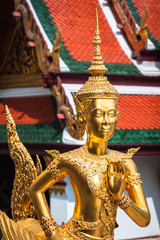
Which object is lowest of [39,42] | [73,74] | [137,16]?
[73,74]

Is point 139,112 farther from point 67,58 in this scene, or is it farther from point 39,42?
point 39,42

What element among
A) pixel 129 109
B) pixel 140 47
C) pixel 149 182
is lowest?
pixel 149 182

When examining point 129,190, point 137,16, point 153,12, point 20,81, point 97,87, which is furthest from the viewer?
point 153,12

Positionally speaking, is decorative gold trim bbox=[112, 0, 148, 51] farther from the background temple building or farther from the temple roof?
the temple roof

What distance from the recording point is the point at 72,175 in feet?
19.3

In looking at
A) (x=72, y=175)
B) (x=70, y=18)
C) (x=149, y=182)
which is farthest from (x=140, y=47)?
(x=72, y=175)

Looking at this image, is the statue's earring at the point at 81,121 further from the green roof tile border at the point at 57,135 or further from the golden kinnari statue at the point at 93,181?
the green roof tile border at the point at 57,135

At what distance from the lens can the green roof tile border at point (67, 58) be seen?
988cm

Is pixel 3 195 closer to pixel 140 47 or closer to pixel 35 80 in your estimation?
pixel 35 80

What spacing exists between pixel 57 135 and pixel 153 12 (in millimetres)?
3731

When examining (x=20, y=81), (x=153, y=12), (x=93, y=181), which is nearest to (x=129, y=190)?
(x=93, y=181)

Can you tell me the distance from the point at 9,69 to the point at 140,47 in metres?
2.71

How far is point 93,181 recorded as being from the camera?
5785 millimetres

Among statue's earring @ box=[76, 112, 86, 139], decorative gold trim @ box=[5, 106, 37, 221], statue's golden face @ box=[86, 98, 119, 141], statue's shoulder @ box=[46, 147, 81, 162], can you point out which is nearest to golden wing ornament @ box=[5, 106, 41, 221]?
decorative gold trim @ box=[5, 106, 37, 221]
